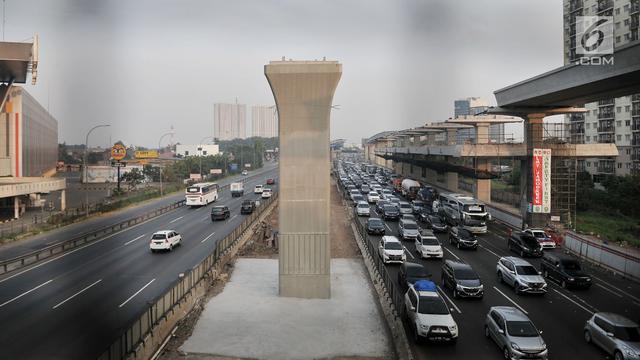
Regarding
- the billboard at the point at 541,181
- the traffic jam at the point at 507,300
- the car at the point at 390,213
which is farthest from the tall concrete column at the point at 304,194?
the billboard at the point at 541,181

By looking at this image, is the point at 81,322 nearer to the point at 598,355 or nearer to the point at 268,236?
the point at 598,355

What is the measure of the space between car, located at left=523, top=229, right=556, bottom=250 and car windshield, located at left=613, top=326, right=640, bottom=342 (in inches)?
592

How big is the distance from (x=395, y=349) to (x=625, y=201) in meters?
39.4

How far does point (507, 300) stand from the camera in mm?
17156

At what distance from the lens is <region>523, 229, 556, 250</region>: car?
27.2 metres

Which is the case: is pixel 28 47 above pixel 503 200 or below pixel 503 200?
above

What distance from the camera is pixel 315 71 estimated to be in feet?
52.6

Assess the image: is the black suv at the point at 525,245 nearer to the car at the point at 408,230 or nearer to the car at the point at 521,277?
the car at the point at 408,230

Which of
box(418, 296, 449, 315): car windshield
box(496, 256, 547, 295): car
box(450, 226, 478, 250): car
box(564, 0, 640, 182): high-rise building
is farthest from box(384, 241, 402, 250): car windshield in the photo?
box(564, 0, 640, 182): high-rise building

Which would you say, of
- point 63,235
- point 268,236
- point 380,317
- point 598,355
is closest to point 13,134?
point 63,235

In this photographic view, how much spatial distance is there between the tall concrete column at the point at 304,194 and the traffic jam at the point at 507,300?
3.53 m

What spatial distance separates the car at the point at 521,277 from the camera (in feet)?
57.9

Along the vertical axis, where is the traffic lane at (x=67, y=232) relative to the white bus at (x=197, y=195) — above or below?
below

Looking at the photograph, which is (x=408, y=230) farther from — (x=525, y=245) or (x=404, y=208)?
(x=404, y=208)
